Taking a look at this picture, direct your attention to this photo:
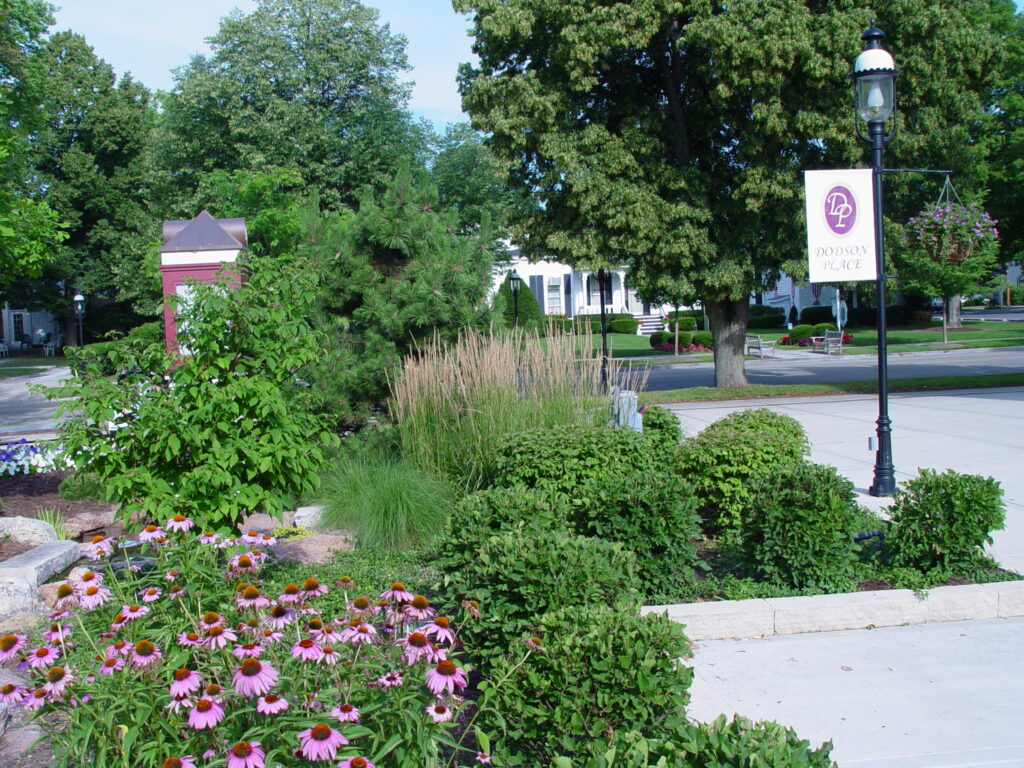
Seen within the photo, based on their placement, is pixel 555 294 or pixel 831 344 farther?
pixel 555 294

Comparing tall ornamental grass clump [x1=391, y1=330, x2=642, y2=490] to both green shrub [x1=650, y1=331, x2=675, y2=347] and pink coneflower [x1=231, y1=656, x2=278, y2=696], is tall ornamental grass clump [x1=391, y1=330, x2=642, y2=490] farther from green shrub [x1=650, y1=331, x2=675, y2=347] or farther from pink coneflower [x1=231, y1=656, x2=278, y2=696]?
green shrub [x1=650, y1=331, x2=675, y2=347]

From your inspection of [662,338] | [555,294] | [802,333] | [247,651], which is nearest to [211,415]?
[247,651]

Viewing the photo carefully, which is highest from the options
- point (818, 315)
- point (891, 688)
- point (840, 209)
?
point (840, 209)

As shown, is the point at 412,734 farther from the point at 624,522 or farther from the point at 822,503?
the point at 822,503

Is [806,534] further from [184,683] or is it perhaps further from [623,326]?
[623,326]

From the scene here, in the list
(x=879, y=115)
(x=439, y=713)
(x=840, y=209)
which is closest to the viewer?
(x=439, y=713)

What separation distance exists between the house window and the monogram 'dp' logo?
46.9 metres

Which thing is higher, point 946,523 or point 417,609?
point 417,609

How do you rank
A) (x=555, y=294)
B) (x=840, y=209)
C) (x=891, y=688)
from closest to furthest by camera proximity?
(x=891, y=688) < (x=840, y=209) < (x=555, y=294)

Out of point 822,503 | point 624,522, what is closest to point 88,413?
point 624,522

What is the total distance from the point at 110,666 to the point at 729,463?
481 centimetres

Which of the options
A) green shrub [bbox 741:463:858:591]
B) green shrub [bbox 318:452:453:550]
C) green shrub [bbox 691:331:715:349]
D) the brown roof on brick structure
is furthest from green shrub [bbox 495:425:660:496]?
green shrub [bbox 691:331:715:349]

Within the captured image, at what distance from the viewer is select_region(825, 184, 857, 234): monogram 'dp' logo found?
26.7 ft

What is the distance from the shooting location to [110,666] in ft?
8.39
